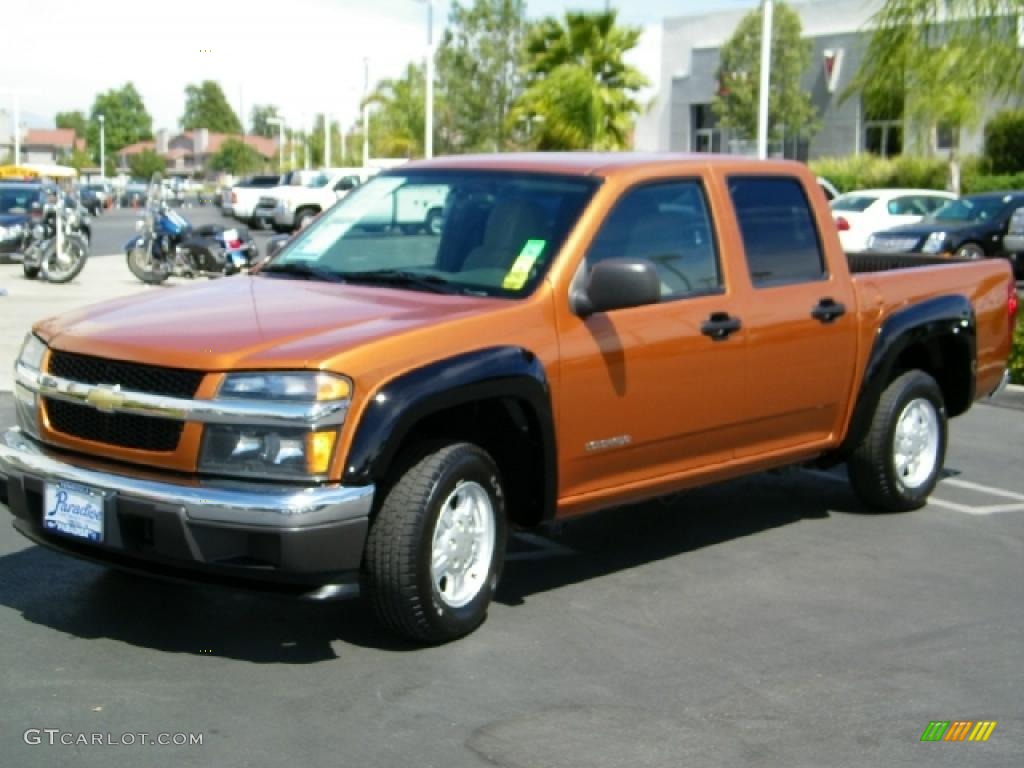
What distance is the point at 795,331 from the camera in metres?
7.45

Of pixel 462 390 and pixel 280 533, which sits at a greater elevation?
pixel 462 390

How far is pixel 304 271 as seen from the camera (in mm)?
6902

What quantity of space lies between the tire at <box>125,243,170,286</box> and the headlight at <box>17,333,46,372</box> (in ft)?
54.3

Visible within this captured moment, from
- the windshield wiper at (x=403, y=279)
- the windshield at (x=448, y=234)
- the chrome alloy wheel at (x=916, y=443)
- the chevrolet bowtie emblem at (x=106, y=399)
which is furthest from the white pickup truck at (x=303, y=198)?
the chevrolet bowtie emblem at (x=106, y=399)

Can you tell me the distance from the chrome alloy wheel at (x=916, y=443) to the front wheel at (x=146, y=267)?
51.8 ft

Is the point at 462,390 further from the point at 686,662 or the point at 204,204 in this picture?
the point at 204,204

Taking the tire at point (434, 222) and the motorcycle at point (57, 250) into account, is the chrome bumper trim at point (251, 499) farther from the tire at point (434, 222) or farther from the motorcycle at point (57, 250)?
the motorcycle at point (57, 250)

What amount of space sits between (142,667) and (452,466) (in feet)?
4.32

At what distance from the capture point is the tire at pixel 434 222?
6.88 m

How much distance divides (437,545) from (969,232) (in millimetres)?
21437

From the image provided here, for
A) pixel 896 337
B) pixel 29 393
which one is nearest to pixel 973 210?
pixel 896 337

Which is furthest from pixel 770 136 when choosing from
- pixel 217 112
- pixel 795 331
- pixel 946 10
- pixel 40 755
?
pixel 217 112

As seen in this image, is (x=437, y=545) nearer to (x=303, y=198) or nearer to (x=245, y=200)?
(x=303, y=198)

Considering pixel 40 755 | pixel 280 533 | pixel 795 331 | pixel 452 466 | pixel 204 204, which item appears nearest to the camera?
pixel 40 755
